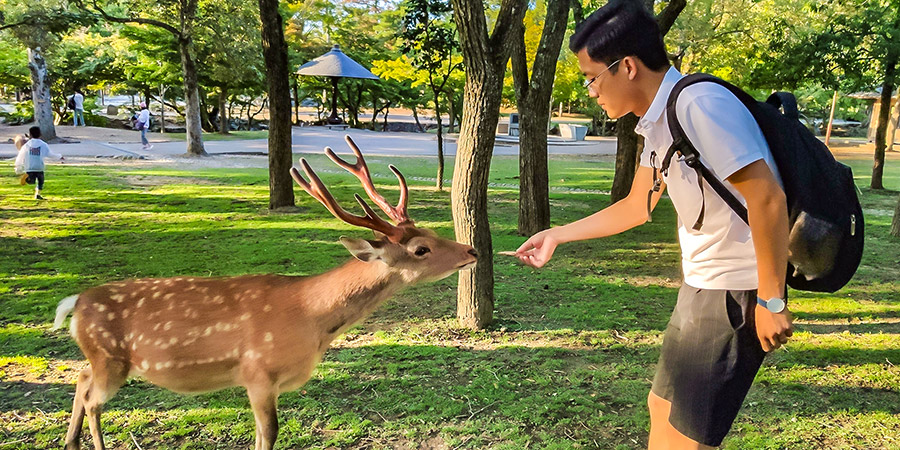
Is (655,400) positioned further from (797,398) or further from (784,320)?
(797,398)

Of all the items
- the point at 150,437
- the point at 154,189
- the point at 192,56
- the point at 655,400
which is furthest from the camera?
the point at 192,56

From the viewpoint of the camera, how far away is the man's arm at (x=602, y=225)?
232 centimetres

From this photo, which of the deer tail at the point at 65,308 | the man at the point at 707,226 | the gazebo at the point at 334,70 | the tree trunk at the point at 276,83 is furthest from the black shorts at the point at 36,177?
the man at the point at 707,226

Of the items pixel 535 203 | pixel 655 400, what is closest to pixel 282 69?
pixel 535 203

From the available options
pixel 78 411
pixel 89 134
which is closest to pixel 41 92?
pixel 89 134

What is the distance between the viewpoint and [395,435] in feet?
10.8

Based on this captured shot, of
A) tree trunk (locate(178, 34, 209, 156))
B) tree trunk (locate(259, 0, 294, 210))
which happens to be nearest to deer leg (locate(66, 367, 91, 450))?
tree trunk (locate(259, 0, 294, 210))

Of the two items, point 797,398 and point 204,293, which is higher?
point 204,293

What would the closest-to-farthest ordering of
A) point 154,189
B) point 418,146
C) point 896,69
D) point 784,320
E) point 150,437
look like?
point 784,320
point 150,437
point 154,189
point 896,69
point 418,146

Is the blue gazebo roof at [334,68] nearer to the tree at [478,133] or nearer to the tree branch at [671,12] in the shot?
the tree branch at [671,12]

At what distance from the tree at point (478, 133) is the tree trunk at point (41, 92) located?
60.7 ft

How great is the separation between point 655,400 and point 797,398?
80.9 inches

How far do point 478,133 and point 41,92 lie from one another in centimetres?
1925

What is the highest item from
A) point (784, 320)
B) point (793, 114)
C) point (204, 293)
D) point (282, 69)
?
point (282, 69)
